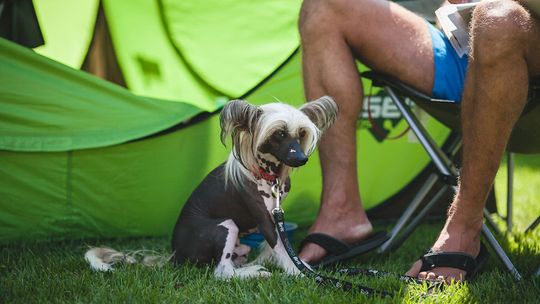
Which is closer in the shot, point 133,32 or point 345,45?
point 345,45

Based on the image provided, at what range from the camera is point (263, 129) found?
5.82 feet

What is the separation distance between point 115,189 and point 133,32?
62 cm

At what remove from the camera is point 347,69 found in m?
2.04

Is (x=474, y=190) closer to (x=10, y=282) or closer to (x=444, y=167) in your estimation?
(x=444, y=167)

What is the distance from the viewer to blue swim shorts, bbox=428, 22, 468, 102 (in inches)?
78.0

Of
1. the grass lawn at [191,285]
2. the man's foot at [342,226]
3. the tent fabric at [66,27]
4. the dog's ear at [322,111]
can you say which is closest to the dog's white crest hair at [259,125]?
the dog's ear at [322,111]

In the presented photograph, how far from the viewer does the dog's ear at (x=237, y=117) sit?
5.68ft

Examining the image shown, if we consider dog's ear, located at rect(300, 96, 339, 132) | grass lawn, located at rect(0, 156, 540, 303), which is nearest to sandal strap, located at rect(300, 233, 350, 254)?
grass lawn, located at rect(0, 156, 540, 303)

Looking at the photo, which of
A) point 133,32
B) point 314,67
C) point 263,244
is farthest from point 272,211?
point 133,32

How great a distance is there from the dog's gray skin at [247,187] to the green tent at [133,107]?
1.60 ft

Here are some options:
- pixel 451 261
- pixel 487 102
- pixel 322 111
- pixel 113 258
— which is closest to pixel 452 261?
pixel 451 261

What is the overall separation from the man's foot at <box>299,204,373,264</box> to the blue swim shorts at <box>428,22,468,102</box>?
47 centimetres

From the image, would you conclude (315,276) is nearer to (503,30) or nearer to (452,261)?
(452,261)

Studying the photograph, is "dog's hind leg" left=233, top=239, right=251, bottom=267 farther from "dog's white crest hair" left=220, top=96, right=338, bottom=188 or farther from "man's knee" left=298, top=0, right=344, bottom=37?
"man's knee" left=298, top=0, right=344, bottom=37
